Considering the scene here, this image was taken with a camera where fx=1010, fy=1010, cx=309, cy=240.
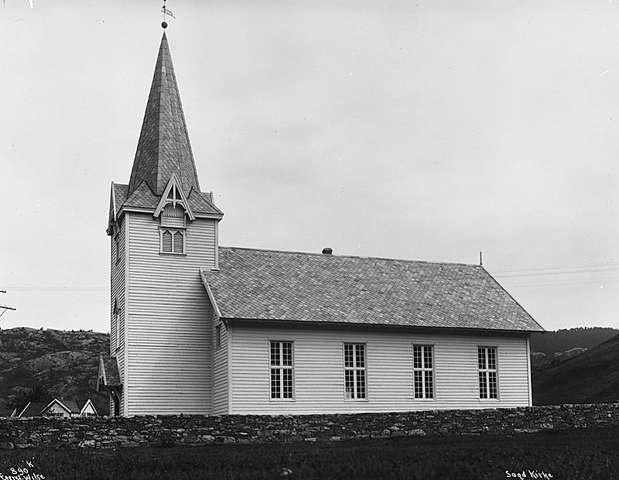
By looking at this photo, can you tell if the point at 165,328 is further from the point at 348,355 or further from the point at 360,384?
the point at 360,384

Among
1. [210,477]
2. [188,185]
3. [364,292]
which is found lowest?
[210,477]

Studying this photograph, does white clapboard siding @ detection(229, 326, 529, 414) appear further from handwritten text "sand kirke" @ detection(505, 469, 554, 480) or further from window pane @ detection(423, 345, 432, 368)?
handwritten text "sand kirke" @ detection(505, 469, 554, 480)

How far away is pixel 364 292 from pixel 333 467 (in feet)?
92.3

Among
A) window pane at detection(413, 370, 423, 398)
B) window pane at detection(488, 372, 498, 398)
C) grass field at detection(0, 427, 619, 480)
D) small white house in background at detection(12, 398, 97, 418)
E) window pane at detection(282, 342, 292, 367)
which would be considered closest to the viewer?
grass field at detection(0, 427, 619, 480)

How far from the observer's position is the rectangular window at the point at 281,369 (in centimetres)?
4325

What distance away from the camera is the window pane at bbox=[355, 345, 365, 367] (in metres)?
45.2

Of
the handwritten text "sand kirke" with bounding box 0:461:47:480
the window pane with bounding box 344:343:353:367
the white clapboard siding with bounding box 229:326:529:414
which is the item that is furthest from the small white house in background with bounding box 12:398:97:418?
the handwritten text "sand kirke" with bounding box 0:461:47:480

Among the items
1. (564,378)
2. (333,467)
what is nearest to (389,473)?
(333,467)

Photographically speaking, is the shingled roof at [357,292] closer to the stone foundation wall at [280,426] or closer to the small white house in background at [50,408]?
the stone foundation wall at [280,426]

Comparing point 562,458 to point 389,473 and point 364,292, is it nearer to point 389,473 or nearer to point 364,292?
point 389,473

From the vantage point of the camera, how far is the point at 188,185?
46969mm

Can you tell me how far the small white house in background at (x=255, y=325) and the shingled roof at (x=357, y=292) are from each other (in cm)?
10

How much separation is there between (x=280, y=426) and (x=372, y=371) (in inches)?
347

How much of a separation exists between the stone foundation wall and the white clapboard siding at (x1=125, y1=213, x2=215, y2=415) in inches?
296
